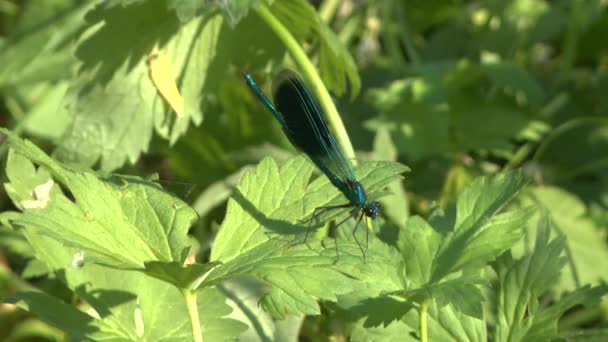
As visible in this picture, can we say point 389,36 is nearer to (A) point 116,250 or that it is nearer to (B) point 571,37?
(B) point 571,37

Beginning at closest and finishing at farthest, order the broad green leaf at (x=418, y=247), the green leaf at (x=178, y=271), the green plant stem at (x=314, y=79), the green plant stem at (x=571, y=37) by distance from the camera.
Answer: the green leaf at (x=178, y=271) < the broad green leaf at (x=418, y=247) < the green plant stem at (x=314, y=79) < the green plant stem at (x=571, y=37)

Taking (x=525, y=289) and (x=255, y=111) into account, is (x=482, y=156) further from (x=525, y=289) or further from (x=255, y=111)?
(x=525, y=289)

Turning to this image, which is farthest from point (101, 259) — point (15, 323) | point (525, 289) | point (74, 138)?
point (15, 323)

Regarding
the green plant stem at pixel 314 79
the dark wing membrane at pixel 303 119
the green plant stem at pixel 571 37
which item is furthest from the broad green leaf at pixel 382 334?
the green plant stem at pixel 571 37

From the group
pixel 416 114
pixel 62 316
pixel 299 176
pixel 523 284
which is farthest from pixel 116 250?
pixel 416 114

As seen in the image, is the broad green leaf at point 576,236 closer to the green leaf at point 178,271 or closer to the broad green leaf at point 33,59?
the green leaf at point 178,271

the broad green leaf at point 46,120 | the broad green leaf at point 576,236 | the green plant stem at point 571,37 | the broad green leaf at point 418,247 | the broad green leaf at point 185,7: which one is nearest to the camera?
the broad green leaf at point 418,247

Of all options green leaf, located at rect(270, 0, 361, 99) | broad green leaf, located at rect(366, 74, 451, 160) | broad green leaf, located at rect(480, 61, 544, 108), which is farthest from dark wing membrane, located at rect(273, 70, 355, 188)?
broad green leaf, located at rect(480, 61, 544, 108)
